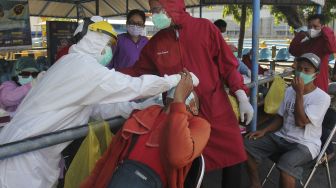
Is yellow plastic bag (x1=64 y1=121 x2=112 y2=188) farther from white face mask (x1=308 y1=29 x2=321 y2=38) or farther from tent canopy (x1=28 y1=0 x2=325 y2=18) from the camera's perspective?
tent canopy (x1=28 y1=0 x2=325 y2=18)

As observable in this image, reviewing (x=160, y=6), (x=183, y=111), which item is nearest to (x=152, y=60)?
(x=160, y=6)

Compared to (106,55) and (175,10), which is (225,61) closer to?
(175,10)

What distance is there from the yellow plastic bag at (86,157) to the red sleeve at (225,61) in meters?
0.96

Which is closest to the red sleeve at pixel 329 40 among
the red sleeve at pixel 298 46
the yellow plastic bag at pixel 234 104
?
the red sleeve at pixel 298 46

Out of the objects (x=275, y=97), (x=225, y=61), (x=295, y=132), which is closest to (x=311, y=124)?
(x=295, y=132)

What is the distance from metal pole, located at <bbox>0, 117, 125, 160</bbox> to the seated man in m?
0.17

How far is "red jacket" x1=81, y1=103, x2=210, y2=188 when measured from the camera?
1589mm

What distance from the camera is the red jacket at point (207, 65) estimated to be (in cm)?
246

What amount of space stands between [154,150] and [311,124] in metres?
1.99

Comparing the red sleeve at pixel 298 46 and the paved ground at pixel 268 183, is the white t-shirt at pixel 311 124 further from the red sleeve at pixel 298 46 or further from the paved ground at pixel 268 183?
the red sleeve at pixel 298 46

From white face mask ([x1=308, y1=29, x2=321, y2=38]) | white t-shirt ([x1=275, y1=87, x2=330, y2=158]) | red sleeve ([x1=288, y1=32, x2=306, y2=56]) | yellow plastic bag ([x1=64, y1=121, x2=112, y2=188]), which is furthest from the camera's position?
red sleeve ([x1=288, y1=32, x2=306, y2=56])

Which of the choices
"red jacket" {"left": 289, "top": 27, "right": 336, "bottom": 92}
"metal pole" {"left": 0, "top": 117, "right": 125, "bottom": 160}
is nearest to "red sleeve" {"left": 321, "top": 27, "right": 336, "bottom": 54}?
"red jacket" {"left": 289, "top": 27, "right": 336, "bottom": 92}

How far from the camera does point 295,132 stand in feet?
10.8

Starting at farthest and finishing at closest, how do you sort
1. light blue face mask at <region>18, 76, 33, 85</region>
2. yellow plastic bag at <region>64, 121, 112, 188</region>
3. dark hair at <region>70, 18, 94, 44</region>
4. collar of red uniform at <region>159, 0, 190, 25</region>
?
light blue face mask at <region>18, 76, 33, 85</region>, collar of red uniform at <region>159, 0, 190, 25</region>, dark hair at <region>70, 18, 94, 44</region>, yellow plastic bag at <region>64, 121, 112, 188</region>
